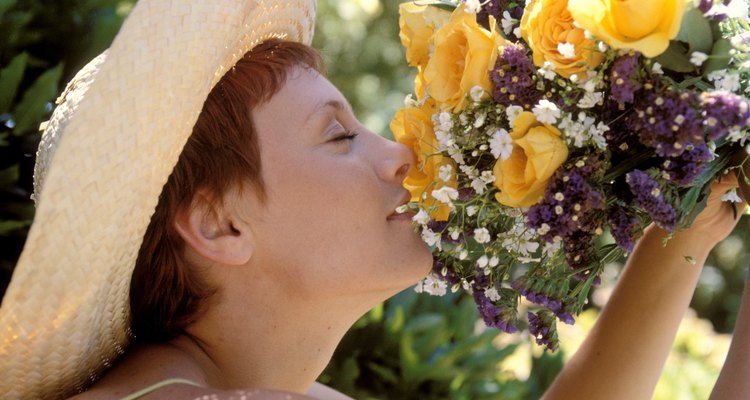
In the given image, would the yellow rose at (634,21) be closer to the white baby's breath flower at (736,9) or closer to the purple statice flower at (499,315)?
the white baby's breath flower at (736,9)

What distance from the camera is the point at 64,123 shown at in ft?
6.57

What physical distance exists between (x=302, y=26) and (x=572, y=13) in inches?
33.5

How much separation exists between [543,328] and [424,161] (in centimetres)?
42

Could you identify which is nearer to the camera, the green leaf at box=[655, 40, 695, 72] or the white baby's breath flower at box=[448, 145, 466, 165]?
the green leaf at box=[655, 40, 695, 72]

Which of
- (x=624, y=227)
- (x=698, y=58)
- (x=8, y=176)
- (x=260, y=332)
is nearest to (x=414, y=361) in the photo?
(x=260, y=332)

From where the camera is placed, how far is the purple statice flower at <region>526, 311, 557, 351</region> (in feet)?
6.61

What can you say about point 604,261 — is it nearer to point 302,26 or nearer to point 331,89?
point 331,89

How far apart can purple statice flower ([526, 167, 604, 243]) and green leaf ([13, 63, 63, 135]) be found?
1525 millimetres

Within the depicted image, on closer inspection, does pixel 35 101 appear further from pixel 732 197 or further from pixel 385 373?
pixel 732 197

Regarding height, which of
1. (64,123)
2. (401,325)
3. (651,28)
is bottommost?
(401,325)

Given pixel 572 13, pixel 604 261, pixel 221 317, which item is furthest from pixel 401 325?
pixel 572 13

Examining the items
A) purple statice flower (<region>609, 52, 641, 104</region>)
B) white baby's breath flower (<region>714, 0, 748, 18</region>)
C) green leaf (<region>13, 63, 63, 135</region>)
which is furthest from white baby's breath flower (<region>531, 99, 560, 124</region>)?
green leaf (<region>13, 63, 63, 135</region>)

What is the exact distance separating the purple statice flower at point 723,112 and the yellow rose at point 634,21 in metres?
0.12

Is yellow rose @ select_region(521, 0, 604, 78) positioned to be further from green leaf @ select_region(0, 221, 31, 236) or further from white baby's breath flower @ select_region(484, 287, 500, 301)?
green leaf @ select_region(0, 221, 31, 236)
